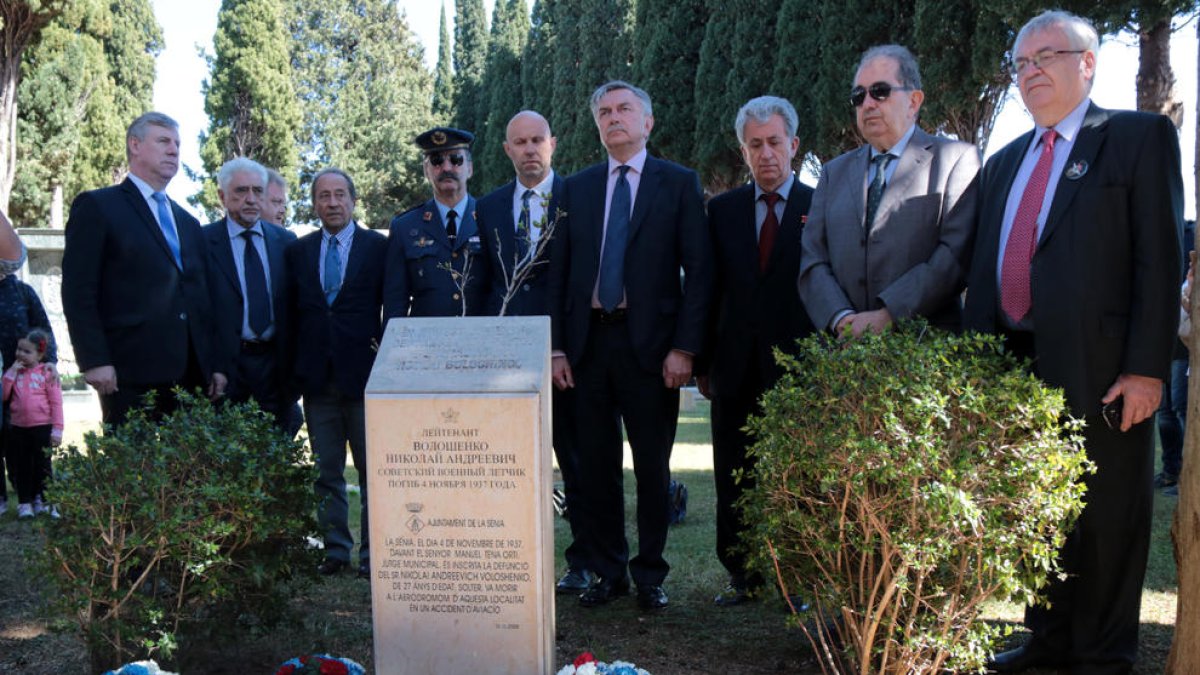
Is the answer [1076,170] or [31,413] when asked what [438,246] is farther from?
[31,413]

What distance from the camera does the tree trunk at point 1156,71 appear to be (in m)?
10.7

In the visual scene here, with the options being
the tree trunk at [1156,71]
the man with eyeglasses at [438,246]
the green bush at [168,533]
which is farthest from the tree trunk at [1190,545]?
the tree trunk at [1156,71]

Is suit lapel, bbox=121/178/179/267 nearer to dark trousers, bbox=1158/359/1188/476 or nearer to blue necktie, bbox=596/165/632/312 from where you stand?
blue necktie, bbox=596/165/632/312

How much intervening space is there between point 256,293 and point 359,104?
122ft

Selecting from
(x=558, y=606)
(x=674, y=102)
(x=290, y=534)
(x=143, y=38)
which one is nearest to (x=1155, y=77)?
(x=558, y=606)

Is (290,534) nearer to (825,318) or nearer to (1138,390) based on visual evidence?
(825,318)

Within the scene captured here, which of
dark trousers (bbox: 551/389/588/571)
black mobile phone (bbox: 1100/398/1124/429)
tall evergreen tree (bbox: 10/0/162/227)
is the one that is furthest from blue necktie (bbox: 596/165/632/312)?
tall evergreen tree (bbox: 10/0/162/227)

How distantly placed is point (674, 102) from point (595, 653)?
23010 millimetres

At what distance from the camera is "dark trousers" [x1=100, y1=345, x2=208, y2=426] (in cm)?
497

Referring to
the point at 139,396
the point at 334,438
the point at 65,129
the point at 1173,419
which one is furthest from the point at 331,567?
→ the point at 65,129

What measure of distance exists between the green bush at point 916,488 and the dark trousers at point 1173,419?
16.6ft

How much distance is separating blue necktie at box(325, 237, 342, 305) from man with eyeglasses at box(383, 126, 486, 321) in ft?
1.42

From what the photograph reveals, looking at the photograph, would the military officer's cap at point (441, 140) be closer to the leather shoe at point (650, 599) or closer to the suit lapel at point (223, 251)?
the suit lapel at point (223, 251)

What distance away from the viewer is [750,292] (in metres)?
4.89
